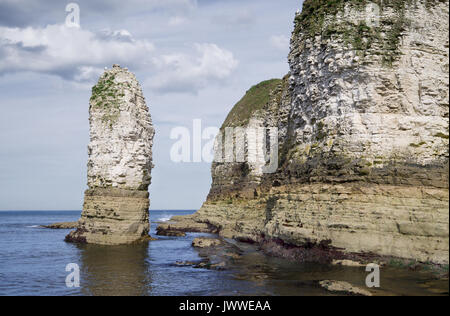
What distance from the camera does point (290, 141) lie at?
25094 millimetres

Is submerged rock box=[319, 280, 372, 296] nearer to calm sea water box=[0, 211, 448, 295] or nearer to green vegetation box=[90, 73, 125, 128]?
calm sea water box=[0, 211, 448, 295]

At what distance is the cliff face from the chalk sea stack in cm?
1273

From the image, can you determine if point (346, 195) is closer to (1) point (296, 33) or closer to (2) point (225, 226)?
(1) point (296, 33)

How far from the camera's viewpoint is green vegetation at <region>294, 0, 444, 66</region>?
60.0 ft

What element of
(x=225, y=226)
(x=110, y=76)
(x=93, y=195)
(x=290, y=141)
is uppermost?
(x=110, y=76)

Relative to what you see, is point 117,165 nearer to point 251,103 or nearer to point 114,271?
point 114,271

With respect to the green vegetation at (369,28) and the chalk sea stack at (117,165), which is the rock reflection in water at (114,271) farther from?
the green vegetation at (369,28)

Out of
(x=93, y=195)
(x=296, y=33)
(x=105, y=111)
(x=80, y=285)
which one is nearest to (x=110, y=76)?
(x=105, y=111)

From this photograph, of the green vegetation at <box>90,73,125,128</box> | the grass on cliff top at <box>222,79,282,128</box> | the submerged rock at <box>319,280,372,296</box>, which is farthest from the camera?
the grass on cliff top at <box>222,79,282,128</box>

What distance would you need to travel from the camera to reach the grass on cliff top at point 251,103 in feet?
164

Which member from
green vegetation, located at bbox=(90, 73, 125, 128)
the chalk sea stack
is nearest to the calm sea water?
the chalk sea stack

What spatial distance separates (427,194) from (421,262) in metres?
2.58

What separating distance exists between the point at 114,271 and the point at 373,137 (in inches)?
525

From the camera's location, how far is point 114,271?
1858 centimetres
